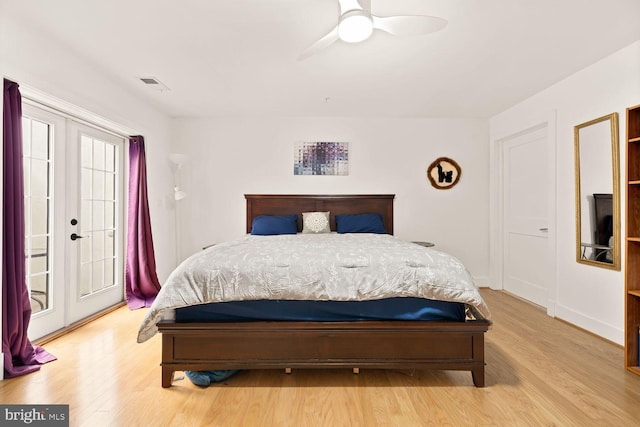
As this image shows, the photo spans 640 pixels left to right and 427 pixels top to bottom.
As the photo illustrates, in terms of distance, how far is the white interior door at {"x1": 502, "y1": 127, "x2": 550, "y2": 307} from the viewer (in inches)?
156

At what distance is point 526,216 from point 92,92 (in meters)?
4.89

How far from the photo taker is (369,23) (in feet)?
6.29

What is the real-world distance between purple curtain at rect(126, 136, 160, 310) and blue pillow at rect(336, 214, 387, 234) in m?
2.35

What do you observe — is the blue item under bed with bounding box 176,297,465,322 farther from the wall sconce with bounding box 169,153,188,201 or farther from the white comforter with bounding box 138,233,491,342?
the wall sconce with bounding box 169,153,188,201

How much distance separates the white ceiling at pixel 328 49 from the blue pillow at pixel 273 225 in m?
1.45

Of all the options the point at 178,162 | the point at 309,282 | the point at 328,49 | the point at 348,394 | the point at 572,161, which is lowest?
the point at 348,394

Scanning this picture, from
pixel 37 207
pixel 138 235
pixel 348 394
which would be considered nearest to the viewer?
pixel 348 394

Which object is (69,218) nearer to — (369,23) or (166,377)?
(166,377)

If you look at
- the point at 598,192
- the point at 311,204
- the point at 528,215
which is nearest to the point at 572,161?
the point at 598,192

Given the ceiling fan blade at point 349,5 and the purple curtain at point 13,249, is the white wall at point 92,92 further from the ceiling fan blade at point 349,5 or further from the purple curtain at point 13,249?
the ceiling fan blade at point 349,5

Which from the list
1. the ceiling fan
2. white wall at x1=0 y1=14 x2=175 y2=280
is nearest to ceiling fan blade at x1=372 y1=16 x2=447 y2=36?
the ceiling fan

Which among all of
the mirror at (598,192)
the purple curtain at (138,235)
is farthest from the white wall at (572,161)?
the purple curtain at (138,235)

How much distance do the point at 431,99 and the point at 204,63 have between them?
254cm

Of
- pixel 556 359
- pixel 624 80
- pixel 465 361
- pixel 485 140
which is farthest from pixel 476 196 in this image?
pixel 465 361
